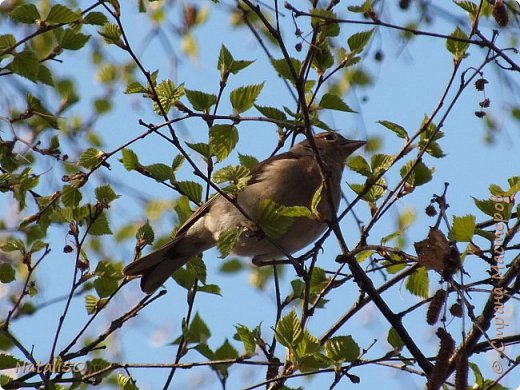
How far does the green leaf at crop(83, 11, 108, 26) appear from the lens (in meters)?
4.53

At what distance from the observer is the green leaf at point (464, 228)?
372cm

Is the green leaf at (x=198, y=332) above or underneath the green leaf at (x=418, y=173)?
underneath

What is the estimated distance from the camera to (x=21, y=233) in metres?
5.88

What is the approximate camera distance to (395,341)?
424cm

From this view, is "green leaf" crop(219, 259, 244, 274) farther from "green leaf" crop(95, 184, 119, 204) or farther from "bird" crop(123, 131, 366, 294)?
"green leaf" crop(95, 184, 119, 204)

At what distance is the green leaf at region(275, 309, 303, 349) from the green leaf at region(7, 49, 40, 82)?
196cm

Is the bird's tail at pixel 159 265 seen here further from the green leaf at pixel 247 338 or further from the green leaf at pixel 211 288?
the green leaf at pixel 247 338

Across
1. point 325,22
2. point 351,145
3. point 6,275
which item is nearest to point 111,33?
point 325,22

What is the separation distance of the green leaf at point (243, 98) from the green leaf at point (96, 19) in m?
0.87

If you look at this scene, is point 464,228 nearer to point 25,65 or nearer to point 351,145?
point 25,65

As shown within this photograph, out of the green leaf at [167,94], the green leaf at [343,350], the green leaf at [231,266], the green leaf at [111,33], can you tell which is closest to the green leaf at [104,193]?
the green leaf at [167,94]

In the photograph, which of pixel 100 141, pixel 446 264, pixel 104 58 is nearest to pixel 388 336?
pixel 446 264

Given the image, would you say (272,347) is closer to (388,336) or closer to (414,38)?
(388,336)

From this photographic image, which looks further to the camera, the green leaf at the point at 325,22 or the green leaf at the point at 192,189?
the green leaf at the point at 192,189
